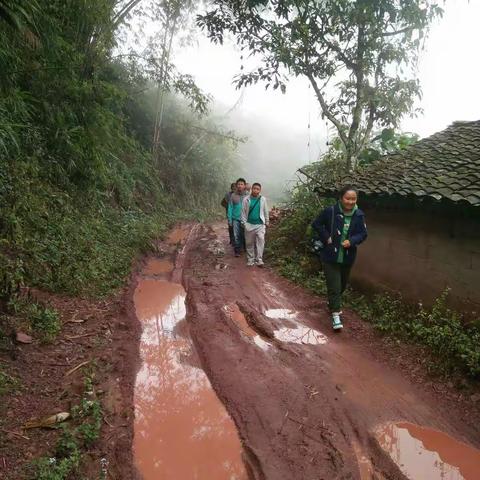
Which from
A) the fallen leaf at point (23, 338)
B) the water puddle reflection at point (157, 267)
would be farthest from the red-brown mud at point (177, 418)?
the water puddle reflection at point (157, 267)

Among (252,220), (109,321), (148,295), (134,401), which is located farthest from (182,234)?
(134,401)

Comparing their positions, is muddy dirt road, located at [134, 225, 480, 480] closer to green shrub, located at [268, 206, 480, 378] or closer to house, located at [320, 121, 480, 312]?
green shrub, located at [268, 206, 480, 378]

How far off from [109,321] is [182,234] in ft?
26.5

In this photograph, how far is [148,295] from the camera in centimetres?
725

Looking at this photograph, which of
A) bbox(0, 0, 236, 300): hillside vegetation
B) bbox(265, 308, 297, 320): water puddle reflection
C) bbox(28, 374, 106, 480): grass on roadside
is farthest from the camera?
bbox(265, 308, 297, 320): water puddle reflection

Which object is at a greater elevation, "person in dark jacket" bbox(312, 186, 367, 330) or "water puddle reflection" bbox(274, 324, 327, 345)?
"person in dark jacket" bbox(312, 186, 367, 330)

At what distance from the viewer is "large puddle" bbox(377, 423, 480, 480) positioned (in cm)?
340

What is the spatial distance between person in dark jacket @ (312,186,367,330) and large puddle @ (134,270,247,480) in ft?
7.91

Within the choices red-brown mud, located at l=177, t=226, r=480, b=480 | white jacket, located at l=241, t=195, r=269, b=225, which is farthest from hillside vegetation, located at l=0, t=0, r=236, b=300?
white jacket, located at l=241, t=195, r=269, b=225

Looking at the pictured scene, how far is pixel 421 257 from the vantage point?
6316 mm

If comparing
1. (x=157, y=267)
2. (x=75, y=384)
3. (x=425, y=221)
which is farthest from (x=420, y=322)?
(x=157, y=267)

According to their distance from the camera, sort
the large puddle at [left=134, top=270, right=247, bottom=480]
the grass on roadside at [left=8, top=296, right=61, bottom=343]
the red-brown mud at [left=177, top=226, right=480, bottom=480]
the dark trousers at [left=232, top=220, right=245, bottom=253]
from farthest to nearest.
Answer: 1. the dark trousers at [left=232, top=220, right=245, bottom=253]
2. the grass on roadside at [left=8, top=296, right=61, bottom=343]
3. the red-brown mud at [left=177, top=226, right=480, bottom=480]
4. the large puddle at [left=134, top=270, right=247, bottom=480]

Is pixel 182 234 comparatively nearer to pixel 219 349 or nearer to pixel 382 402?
pixel 219 349

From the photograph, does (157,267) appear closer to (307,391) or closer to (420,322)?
(307,391)
